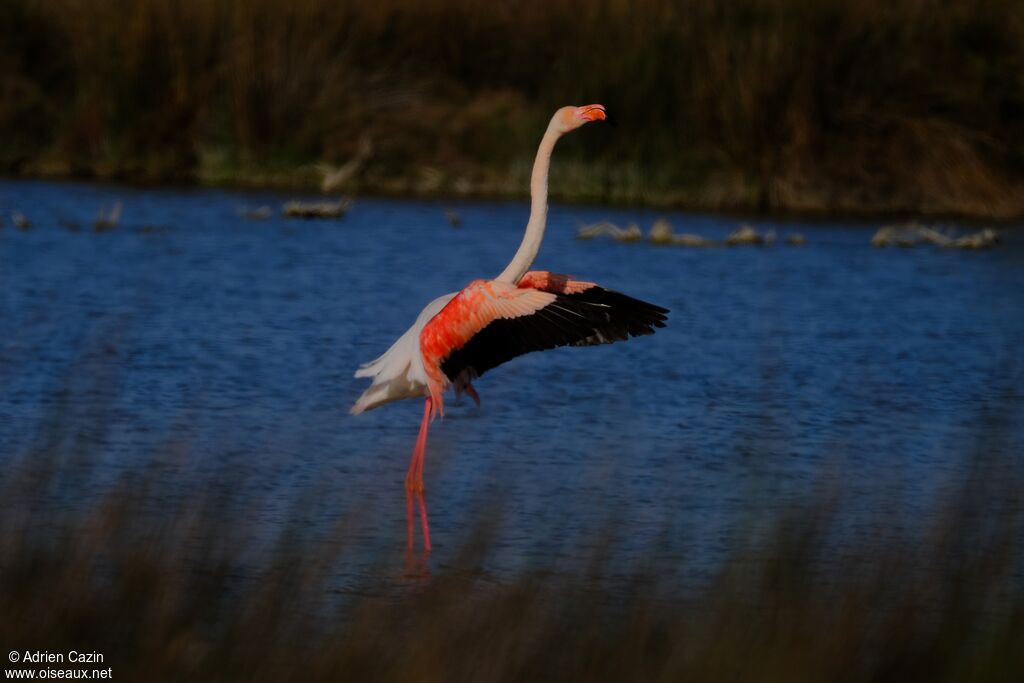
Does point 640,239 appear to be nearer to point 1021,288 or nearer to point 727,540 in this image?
point 1021,288

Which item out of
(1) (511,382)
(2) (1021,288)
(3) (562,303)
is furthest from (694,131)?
(3) (562,303)

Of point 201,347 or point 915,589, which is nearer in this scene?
point 915,589

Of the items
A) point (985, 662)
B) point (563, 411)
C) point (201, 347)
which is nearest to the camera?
point (985, 662)

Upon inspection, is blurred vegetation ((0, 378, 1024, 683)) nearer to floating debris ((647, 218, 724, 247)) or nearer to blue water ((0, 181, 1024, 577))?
blue water ((0, 181, 1024, 577))

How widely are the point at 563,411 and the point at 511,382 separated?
103 cm

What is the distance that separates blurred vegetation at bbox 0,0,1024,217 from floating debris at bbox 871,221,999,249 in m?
2.25

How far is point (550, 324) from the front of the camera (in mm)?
7051

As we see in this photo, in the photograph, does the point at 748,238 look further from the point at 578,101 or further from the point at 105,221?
the point at 105,221

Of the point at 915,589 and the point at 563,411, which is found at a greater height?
the point at 915,589

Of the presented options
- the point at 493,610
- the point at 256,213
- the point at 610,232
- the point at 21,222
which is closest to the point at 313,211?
the point at 256,213

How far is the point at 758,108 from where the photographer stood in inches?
831

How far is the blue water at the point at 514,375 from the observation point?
25.2 ft

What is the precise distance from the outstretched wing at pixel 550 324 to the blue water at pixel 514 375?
33 centimetres

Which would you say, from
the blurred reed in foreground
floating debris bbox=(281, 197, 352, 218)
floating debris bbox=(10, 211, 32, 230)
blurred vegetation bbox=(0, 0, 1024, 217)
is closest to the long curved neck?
the blurred reed in foreground
